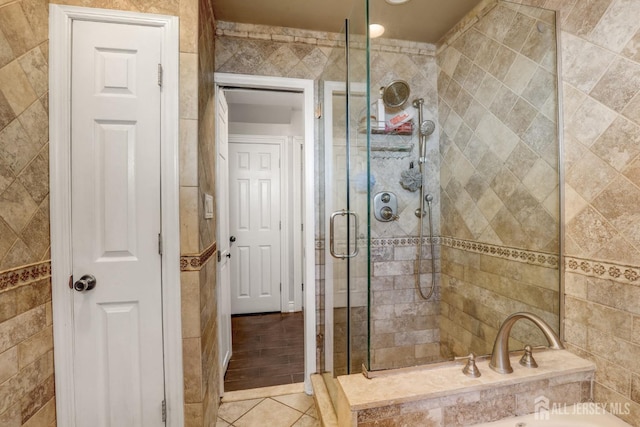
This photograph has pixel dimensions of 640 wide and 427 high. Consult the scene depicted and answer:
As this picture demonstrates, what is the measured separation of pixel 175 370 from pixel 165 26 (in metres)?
1.59

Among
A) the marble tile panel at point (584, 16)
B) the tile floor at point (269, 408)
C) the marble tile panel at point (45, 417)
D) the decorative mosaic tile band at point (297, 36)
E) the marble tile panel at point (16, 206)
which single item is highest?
the decorative mosaic tile band at point (297, 36)

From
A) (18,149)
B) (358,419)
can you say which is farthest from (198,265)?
(358,419)

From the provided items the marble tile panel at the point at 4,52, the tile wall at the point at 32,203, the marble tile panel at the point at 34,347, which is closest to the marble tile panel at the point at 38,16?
the tile wall at the point at 32,203

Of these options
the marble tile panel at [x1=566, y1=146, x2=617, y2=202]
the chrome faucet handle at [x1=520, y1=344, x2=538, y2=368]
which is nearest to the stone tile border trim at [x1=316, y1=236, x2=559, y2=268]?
the marble tile panel at [x1=566, y1=146, x2=617, y2=202]

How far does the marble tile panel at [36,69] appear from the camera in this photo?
1.08m

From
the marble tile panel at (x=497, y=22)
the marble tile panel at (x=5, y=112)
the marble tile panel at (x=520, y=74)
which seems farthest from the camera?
the marble tile panel at (x=497, y=22)

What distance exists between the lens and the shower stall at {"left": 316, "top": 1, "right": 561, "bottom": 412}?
138cm

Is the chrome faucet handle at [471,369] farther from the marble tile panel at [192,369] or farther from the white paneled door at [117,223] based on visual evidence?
the white paneled door at [117,223]

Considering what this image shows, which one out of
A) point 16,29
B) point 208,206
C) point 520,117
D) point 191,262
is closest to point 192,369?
point 191,262

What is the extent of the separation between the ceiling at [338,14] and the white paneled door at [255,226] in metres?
1.66

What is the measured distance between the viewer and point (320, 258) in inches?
78.6

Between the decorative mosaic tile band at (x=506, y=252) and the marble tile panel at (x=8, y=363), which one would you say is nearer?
the marble tile panel at (x=8, y=363)

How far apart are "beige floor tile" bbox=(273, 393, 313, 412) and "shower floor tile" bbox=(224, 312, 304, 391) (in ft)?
0.50

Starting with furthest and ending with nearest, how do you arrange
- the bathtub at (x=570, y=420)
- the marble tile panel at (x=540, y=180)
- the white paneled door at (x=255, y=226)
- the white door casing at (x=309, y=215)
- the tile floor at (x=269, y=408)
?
the white paneled door at (x=255, y=226) < the white door casing at (x=309, y=215) < the tile floor at (x=269, y=408) < the marble tile panel at (x=540, y=180) < the bathtub at (x=570, y=420)
